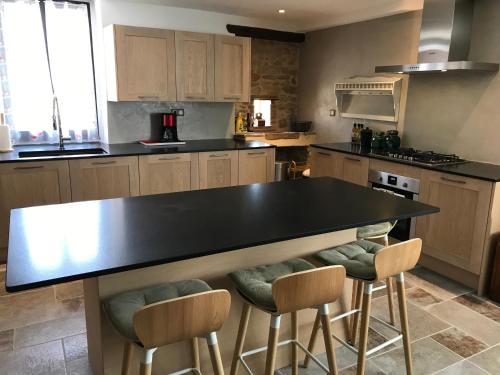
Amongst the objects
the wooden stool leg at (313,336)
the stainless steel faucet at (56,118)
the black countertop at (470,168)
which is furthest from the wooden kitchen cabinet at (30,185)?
the black countertop at (470,168)

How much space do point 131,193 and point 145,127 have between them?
3.28 ft

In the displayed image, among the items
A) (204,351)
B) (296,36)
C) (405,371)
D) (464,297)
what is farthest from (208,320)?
(296,36)

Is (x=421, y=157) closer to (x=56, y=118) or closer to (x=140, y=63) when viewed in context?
(x=140, y=63)

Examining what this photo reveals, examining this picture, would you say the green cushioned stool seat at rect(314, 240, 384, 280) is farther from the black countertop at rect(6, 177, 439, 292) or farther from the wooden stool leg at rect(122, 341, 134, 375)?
the wooden stool leg at rect(122, 341, 134, 375)

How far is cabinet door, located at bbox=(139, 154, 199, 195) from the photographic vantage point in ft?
13.4

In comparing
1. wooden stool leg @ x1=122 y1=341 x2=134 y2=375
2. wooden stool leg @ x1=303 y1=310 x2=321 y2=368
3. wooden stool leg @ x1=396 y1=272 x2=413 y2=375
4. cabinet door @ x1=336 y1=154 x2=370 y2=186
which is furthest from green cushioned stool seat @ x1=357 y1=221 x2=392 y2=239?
cabinet door @ x1=336 y1=154 x2=370 y2=186

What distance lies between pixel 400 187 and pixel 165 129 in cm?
266

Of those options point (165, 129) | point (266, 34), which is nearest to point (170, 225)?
point (165, 129)

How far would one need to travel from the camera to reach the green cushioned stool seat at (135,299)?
1484 millimetres

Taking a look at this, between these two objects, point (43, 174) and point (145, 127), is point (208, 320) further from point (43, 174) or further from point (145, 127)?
point (145, 127)

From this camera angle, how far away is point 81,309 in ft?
9.70

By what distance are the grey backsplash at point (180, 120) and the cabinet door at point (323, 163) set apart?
1.14 m

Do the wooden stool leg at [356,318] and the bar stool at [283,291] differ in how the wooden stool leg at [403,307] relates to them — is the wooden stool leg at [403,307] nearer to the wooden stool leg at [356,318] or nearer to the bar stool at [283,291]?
the wooden stool leg at [356,318]

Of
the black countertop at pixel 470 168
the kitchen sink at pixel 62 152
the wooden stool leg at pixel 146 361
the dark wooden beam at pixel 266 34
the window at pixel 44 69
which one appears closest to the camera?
the wooden stool leg at pixel 146 361
